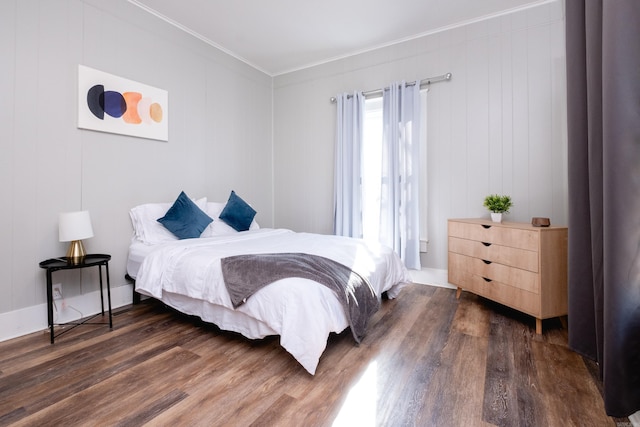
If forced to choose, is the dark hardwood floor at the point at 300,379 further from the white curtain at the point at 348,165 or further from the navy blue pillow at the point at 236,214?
the white curtain at the point at 348,165

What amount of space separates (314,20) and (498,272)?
3072 mm

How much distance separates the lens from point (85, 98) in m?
2.54

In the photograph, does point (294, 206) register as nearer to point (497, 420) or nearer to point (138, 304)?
point (138, 304)

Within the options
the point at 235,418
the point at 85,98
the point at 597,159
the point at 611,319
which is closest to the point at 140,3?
the point at 85,98

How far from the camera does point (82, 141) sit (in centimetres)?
254

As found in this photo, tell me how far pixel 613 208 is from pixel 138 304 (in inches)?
134

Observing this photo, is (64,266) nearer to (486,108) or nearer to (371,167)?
(371,167)

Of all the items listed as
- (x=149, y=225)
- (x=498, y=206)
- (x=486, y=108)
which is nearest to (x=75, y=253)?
(x=149, y=225)

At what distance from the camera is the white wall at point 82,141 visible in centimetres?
219

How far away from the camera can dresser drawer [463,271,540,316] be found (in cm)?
225

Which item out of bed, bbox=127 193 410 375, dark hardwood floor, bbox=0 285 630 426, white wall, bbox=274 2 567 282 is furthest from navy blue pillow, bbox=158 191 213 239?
white wall, bbox=274 2 567 282

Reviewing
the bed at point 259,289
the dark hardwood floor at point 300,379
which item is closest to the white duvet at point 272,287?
the bed at point 259,289

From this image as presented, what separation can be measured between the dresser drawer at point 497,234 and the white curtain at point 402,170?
55 centimetres

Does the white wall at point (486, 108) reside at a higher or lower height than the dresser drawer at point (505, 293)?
higher
